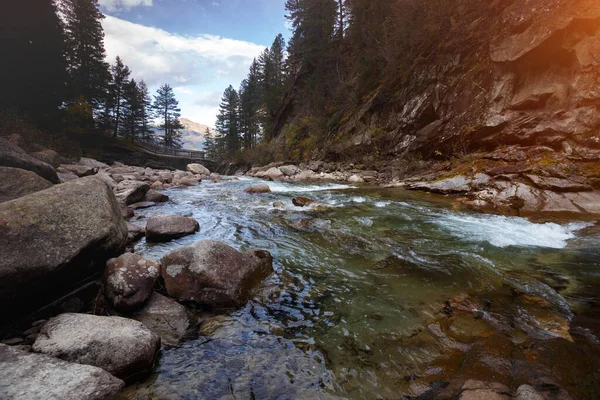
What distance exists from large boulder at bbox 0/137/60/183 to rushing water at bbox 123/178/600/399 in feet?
17.0

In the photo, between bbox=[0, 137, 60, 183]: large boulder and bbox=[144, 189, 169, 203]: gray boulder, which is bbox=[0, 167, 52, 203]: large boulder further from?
bbox=[144, 189, 169, 203]: gray boulder

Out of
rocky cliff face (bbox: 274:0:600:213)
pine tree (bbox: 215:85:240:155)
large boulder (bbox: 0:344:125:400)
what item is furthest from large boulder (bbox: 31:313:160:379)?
pine tree (bbox: 215:85:240:155)

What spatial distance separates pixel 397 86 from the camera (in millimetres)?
20672

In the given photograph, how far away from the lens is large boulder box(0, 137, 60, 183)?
786 cm

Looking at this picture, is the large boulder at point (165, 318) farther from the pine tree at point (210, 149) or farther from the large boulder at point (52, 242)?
the pine tree at point (210, 149)

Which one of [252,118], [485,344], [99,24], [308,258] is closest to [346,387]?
[485,344]

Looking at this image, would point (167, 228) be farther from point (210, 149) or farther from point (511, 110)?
point (210, 149)

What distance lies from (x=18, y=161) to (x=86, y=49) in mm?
33990

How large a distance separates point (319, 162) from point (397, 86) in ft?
29.3

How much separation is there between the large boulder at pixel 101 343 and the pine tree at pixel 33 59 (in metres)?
29.2

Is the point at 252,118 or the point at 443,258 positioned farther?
the point at 252,118

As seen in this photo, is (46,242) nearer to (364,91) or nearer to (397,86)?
(397,86)

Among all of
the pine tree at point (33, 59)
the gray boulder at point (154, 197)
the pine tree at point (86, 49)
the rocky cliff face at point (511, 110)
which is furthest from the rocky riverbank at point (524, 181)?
the pine tree at point (86, 49)

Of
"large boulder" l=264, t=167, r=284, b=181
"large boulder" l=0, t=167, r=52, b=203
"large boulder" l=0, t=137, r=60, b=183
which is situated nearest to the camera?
"large boulder" l=0, t=167, r=52, b=203
